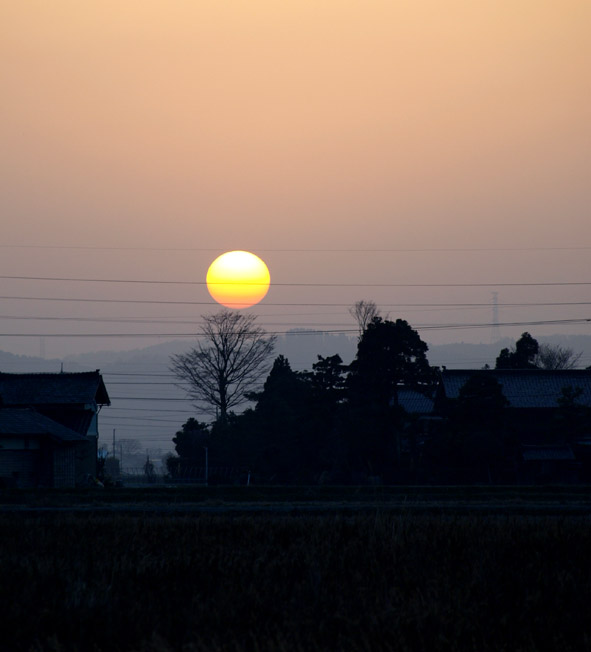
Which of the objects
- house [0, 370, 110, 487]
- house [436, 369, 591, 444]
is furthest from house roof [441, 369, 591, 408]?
house [0, 370, 110, 487]

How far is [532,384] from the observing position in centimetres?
5894

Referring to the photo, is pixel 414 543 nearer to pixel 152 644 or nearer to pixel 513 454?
pixel 152 644

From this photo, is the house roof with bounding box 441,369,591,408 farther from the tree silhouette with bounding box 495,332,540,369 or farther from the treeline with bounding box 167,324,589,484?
the tree silhouette with bounding box 495,332,540,369

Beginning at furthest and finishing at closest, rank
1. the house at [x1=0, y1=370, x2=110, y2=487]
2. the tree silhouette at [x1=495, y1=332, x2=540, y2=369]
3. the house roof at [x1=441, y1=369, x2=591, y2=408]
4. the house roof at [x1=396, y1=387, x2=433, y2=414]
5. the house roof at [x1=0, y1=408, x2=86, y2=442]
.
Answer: the tree silhouette at [x1=495, y1=332, x2=540, y2=369] → the house roof at [x1=396, y1=387, x2=433, y2=414] → the house roof at [x1=441, y1=369, x2=591, y2=408] → the house at [x1=0, y1=370, x2=110, y2=487] → the house roof at [x1=0, y1=408, x2=86, y2=442]

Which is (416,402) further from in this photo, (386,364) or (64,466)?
(64,466)

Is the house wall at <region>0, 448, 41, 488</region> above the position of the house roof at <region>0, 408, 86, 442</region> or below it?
below

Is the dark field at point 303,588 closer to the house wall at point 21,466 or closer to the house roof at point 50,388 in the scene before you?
the house wall at point 21,466

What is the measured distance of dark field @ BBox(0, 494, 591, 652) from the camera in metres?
8.38

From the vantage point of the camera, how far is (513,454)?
48.4 m

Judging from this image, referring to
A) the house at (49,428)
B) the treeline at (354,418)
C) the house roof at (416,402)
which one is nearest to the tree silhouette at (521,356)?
the house roof at (416,402)

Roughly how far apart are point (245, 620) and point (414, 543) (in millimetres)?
5395

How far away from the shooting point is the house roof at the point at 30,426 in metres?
46.1

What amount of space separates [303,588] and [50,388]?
4803cm

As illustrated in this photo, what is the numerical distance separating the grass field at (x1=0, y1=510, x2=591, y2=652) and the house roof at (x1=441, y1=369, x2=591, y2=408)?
4250 centimetres
